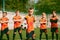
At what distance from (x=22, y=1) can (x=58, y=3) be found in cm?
477

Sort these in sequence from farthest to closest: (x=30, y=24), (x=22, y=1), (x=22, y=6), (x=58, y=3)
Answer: (x=58, y=3), (x=22, y=1), (x=22, y=6), (x=30, y=24)

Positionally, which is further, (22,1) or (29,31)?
(22,1)

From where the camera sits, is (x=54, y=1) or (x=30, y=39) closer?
(x=30, y=39)

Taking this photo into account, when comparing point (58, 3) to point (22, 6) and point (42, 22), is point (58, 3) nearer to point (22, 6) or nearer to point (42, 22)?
point (22, 6)

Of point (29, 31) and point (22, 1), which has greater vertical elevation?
point (22, 1)

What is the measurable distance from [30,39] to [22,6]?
29.2ft

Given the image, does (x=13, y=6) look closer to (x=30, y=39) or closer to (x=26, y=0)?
(x=26, y=0)

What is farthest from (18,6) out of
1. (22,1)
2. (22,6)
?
(22,1)

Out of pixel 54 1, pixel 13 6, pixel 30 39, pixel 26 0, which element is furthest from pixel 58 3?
pixel 30 39

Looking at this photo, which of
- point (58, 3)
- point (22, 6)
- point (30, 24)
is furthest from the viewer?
point (58, 3)

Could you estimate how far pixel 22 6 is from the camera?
22.2 meters

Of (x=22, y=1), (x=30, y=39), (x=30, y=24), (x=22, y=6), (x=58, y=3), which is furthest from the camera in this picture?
(x=58, y=3)

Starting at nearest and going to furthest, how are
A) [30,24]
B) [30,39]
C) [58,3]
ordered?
[30,24], [30,39], [58,3]

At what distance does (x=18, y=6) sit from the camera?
2233 centimetres
